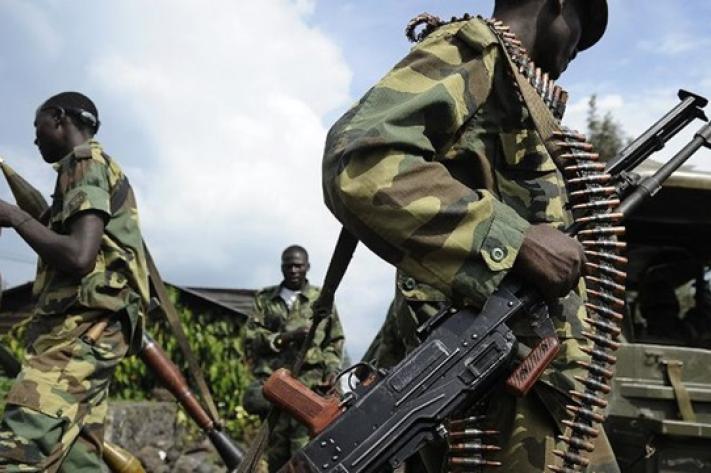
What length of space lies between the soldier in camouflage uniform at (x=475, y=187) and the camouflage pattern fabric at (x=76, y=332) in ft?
6.12

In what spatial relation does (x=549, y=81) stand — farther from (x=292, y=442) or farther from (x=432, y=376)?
(x=292, y=442)

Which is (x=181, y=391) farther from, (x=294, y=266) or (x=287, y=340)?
(x=294, y=266)

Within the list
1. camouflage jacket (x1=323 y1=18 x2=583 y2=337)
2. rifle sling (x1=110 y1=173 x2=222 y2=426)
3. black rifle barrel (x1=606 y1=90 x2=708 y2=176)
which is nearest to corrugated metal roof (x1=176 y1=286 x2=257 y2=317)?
rifle sling (x1=110 y1=173 x2=222 y2=426)

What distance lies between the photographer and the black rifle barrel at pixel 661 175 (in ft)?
8.95

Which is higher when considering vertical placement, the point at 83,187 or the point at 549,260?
the point at 83,187

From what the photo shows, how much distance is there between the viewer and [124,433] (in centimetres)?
989

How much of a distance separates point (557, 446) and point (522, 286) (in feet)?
1.60

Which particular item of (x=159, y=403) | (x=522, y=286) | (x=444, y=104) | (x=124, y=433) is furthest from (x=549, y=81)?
(x=159, y=403)

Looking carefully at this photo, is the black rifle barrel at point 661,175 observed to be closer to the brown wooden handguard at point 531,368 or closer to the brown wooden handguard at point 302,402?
the brown wooden handguard at point 531,368

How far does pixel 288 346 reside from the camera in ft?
29.5

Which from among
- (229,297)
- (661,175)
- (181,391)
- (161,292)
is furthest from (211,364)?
(661,175)

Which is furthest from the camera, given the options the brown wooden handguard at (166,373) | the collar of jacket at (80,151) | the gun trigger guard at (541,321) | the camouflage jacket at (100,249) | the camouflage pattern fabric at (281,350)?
the camouflage pattern fabric at (281,350)

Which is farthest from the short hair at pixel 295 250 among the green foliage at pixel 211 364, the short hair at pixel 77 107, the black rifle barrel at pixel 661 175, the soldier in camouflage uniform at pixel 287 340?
the black rifle barrel at pixel 661 175

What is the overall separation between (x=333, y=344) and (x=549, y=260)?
6978 mm
